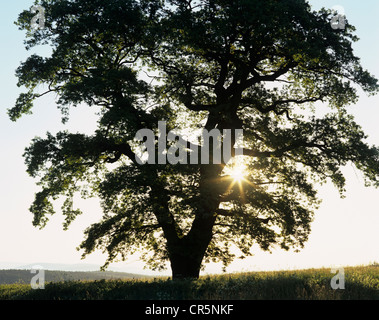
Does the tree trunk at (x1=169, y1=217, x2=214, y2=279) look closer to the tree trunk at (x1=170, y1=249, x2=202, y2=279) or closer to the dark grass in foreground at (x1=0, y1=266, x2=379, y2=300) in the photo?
the tree trunk at (x1=170, y1=249, x2=202, y2=279)

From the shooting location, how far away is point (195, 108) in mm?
22203

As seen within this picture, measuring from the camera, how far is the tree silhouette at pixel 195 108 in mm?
18562

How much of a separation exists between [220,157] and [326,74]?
7.30 m

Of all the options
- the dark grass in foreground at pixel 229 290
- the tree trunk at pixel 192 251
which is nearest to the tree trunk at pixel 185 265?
the tree trunk at pixel 192 251

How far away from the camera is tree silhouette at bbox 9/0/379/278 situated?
18.6 m

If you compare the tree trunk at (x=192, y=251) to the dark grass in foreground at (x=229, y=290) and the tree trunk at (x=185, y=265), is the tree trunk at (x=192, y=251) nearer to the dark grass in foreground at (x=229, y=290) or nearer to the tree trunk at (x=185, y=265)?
the tree trunk at (x=185, y=265)

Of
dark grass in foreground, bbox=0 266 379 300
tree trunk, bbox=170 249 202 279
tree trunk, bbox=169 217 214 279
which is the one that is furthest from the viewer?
tree trunk, bbox=170 249 202 279

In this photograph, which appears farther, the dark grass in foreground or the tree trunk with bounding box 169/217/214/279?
the tree trunk with bounding box 169/217/214/279

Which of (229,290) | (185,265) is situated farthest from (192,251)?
(229,290)

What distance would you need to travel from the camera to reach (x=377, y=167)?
19.8 meters

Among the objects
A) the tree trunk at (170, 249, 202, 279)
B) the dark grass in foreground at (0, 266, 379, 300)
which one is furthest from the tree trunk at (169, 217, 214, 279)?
the dark grass in foreground at (0, 266, 379, 300)

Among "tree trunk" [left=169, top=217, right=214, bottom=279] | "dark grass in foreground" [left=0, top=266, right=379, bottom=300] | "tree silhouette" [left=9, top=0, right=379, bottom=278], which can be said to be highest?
"tree silhouette" [left=9, top=0, right=379, bottom=278]

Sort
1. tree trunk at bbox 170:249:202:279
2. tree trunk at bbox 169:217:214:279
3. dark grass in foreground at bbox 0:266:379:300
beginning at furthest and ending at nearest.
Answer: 1. tree trunk at bbox 170:249:202:279
2. tree trunk at bbox 169:217:214:279
3. dark grass in foreground at bbox 0:266:379:300
